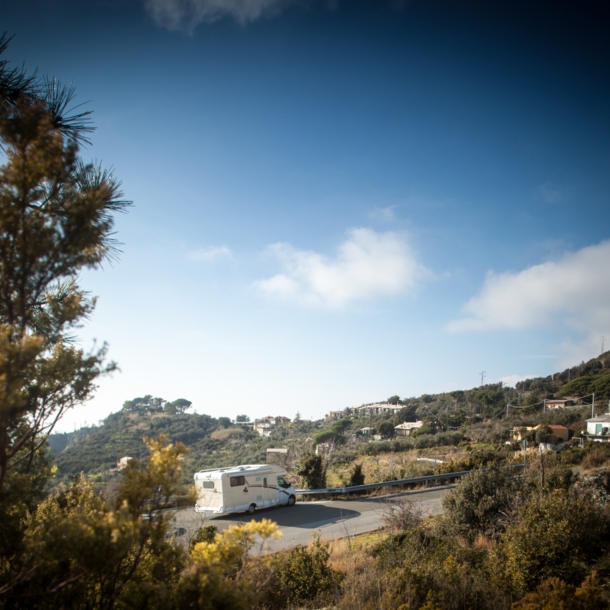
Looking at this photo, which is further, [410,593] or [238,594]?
[410,593]

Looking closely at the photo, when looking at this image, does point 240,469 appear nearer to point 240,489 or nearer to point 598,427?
point 240,489

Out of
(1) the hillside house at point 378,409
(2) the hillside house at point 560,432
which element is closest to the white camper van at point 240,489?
(2) the hillside house at point 560,432

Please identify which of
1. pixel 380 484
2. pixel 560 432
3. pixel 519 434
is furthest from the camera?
pixel 560 432

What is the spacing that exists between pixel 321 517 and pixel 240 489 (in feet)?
11.5

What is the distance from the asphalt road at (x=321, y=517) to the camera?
1309 cm

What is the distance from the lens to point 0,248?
315cm

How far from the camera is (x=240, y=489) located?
17.4 metres

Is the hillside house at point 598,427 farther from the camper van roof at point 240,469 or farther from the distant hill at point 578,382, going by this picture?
the camper van roof at point 240,469

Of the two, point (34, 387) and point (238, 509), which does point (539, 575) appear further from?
point (238, 509)

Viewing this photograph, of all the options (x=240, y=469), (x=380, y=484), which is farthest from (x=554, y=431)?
(x=240, y=469)

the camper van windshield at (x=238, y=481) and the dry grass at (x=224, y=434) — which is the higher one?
the camper van windshield at (x=238, y=481)

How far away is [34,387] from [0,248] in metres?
1.18

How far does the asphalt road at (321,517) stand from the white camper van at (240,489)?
38 cm

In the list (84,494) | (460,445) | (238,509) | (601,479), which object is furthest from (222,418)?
(84,494)
